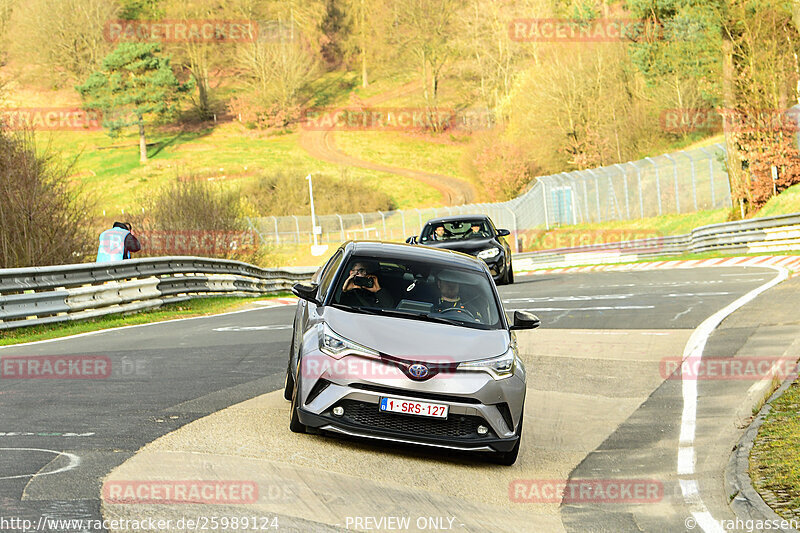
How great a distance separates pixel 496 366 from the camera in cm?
773

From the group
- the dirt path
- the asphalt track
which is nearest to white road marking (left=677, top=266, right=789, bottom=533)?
the asphalt track

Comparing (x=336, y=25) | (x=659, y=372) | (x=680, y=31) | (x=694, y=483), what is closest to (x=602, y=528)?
(x=694, y=483)

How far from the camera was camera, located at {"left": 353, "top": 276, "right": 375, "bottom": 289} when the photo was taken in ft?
28.5

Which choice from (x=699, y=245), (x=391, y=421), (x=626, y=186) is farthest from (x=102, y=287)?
(x=626, y=186)

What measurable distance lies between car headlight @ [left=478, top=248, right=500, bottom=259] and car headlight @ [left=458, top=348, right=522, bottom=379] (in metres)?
15.1

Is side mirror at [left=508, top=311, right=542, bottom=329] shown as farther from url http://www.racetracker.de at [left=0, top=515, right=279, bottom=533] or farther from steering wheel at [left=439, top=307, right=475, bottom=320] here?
url http://www.racetracker.de at [left=0, top=515, right=279, bottom=533]

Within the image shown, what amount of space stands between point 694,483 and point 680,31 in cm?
5357

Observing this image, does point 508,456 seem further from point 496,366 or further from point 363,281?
point 363,281

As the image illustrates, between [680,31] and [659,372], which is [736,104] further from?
[659,372]

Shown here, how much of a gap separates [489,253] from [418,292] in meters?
14.7

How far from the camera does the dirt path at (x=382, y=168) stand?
315 ft

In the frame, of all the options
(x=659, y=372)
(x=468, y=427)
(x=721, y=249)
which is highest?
(x=468, y=427)

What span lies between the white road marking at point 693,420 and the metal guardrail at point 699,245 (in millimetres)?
15032

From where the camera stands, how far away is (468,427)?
7.60 metres
